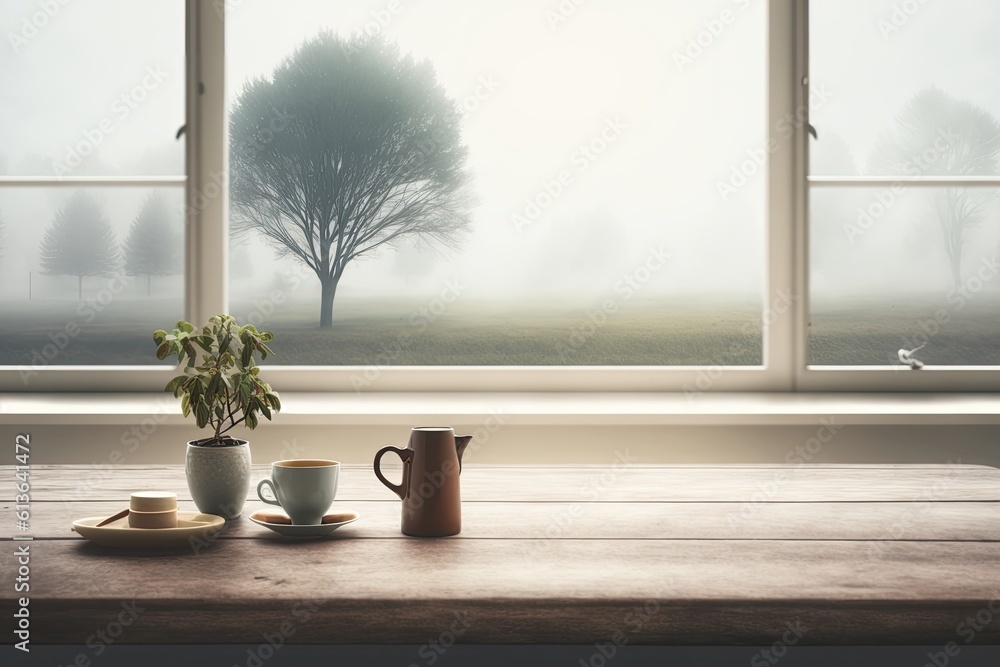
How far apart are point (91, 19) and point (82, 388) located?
1.05 metres

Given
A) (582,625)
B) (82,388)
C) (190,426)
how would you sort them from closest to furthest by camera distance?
1. (582,625)
2. (190,426)
3. (82,388)

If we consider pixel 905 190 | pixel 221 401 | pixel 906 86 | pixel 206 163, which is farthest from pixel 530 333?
pixel 221 401

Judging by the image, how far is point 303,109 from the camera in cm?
240

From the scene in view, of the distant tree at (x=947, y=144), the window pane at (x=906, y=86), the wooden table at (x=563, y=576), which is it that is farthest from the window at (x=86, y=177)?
the distant tree at (x=947, y=144)

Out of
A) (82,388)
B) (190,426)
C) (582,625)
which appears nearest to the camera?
(582,625)

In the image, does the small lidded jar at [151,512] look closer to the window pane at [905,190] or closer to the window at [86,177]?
the window at [86,177]

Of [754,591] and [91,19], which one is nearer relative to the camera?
[754,591]

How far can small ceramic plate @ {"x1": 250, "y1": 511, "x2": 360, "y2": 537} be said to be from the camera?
1.02m

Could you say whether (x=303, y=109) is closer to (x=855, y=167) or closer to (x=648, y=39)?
(x=648, y=39)

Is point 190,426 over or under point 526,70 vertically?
under

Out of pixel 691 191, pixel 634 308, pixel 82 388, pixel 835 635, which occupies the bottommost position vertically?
pixel 835 635

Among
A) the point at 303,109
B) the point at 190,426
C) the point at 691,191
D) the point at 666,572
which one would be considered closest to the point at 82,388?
the point at 190,426

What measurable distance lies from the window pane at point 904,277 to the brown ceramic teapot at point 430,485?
1.61 meters

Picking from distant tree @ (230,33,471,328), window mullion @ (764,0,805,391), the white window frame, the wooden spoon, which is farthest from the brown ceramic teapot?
window mullion @ (764,0,805,391)
